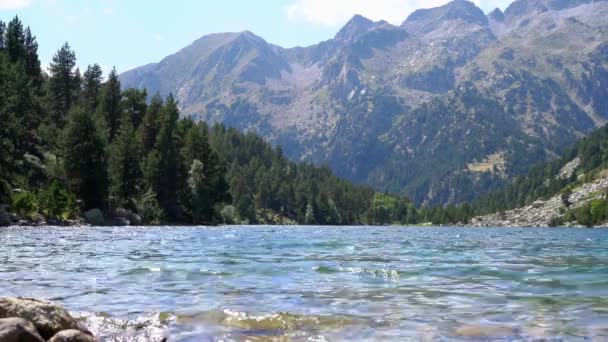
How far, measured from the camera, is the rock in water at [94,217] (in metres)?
→ 90.9

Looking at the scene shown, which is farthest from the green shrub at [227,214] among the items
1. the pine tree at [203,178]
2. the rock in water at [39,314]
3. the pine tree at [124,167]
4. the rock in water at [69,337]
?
the rock in water at [69,337]

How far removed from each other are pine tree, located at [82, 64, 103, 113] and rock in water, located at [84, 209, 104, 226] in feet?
183

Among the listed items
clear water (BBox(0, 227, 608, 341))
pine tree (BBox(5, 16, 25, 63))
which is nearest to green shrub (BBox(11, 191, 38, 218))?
clear water (BBox(0, 227, 608, 341))

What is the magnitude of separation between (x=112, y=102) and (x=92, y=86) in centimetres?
1777

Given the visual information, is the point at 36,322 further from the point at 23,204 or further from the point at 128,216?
the point at 128,216

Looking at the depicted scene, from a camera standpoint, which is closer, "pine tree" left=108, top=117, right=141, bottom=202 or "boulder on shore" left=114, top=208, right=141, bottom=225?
"boulder on shore" left=114, top=208, right=141, bottom=225

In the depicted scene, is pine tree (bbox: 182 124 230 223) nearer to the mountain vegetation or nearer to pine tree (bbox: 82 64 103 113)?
the mountain vegetation

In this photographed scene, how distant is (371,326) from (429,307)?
11.6ft

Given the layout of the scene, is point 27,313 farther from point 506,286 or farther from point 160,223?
point 160,223

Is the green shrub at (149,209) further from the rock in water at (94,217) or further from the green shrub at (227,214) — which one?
the green shrub at (227,214)

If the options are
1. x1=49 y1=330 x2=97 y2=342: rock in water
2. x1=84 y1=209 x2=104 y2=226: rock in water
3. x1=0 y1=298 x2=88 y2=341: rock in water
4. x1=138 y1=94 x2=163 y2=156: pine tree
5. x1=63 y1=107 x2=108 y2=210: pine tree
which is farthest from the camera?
x1=138 y1=94 x2=163 y2=156: pine tree

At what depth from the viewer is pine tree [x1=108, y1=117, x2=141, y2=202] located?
106250 millimetres

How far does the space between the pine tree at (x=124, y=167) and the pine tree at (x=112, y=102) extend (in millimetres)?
23327

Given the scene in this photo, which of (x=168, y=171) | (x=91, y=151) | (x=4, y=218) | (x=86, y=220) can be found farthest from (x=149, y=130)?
(x=4, y=218)
